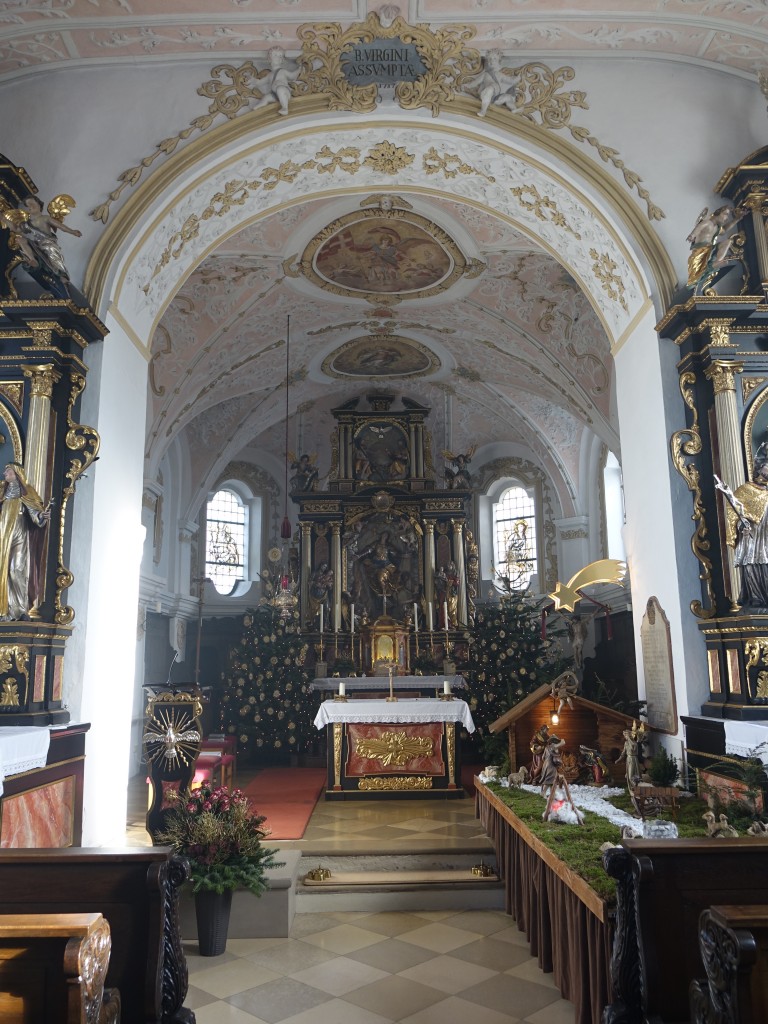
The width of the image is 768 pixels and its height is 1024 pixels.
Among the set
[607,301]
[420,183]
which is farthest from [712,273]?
[420,183]

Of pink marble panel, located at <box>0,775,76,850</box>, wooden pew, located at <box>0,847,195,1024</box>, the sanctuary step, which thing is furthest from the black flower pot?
wooden pew, located at <box>0,847,195,1024</box>

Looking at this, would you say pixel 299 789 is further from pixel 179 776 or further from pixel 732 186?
pixel 732 186

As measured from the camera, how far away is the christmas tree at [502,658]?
45.6 feet

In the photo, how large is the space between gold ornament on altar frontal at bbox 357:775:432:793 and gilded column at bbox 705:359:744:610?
530 centimetres

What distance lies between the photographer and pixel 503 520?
17656 millimetres

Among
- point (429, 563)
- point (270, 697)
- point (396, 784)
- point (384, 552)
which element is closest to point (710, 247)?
point (396, 784)

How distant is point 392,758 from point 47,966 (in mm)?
7788

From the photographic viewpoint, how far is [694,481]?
259 inches

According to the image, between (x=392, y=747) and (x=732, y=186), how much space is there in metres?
7.15

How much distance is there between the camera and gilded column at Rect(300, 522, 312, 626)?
16.1 meters

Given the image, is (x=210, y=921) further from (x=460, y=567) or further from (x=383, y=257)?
(x=460, y=567)

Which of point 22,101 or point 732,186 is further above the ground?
point 22,101

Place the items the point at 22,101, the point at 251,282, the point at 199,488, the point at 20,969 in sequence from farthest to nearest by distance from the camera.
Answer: the point at 199,488 < the point at 251,282 < the point at 22,101 < the point at 20,969

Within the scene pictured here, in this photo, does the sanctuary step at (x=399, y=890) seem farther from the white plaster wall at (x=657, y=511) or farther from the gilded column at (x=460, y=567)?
the gilded column at (x=460, y=567)
